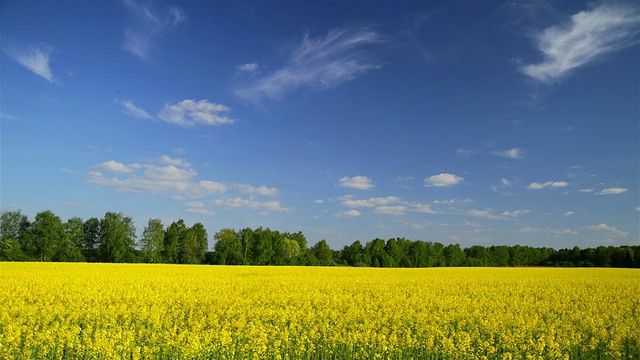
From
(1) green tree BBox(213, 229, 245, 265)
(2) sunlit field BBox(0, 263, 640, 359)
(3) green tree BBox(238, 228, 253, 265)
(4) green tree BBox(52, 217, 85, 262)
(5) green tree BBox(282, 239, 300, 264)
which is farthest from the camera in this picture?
(5) green tree BBox(282, 239, 300, 264)

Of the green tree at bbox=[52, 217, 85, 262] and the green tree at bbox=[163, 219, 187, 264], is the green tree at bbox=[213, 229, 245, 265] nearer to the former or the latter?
the green tree at bbox=[163, 219, 187, 264]

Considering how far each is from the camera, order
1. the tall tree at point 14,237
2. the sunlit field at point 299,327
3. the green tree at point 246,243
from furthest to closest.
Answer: the green tree at point 246,243 < the tall tree at point 14,237 < the sunlit field at point 299,327

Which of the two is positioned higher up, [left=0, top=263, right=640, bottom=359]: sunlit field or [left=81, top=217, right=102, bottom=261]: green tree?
[left=81, top=217, right=102, bottom=261]: green tree

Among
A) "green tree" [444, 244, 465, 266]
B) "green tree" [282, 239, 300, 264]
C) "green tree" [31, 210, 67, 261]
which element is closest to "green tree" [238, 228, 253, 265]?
"green tree" [282, 239, 300, 264]

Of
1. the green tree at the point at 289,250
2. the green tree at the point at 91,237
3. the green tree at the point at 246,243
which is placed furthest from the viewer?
the green tree at the point at 289,250

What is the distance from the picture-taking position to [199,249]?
9600 centimetres

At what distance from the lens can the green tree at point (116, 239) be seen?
83.8 m

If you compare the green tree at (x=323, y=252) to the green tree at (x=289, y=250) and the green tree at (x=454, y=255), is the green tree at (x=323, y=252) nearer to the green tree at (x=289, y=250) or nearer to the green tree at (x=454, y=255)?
the green tree at (x=289, y=250)

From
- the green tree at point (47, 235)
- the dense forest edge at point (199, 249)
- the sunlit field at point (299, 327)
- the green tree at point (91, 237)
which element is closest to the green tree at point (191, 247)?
the dense forest edge at point (199, 249)

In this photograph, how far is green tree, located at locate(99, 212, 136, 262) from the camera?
83844 millimetres

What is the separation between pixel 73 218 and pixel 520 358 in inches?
3680

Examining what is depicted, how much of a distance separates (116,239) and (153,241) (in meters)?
8.28

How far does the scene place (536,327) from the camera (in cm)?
1387

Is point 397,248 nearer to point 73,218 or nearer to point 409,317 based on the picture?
point 73,218
